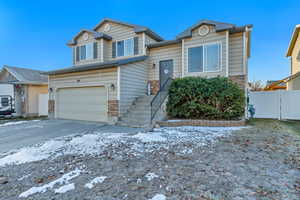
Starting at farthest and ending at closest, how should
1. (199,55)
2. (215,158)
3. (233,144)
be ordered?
(199,55)
(233,144)
(215,158)

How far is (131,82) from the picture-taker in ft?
27.8

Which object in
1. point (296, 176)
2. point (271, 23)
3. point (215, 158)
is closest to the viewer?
point (296, 176)

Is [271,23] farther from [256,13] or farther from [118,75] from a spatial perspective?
[118,75]

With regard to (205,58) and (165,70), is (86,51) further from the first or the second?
(205,58)

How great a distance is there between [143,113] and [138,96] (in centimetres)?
177

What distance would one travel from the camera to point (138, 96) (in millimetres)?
9094

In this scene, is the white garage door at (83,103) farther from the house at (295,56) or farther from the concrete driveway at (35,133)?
the house at (295,56)

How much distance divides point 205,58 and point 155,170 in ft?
24.6

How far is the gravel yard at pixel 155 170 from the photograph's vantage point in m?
2.05

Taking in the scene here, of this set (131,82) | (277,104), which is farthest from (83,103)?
(277,104)

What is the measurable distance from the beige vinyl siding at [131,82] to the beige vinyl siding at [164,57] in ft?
1.77

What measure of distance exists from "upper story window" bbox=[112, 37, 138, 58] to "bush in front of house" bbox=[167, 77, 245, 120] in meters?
5.10

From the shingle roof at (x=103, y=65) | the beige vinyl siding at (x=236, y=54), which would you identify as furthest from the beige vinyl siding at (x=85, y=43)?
the beige vinyl siding at (x=236, y=54)

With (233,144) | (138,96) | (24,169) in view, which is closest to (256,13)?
(138,96)
